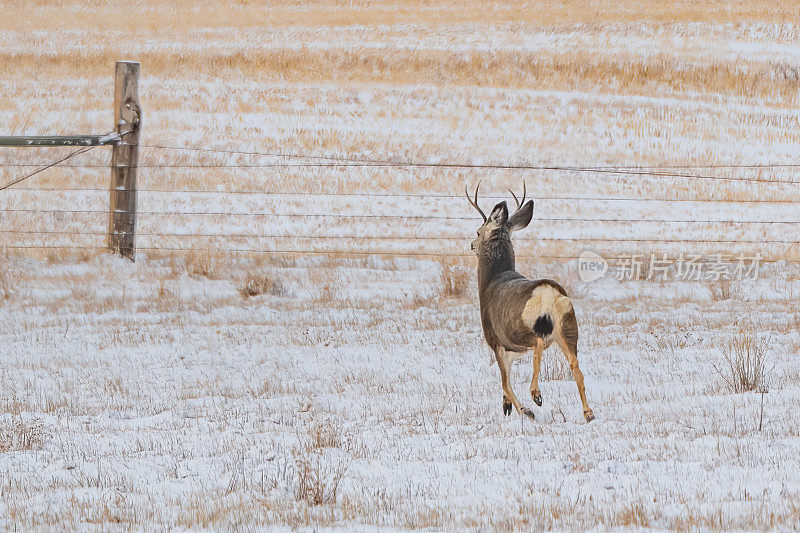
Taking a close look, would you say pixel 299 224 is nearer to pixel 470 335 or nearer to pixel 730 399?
pixel 470 335

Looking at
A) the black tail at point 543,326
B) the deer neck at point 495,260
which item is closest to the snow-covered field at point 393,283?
the black tail at point 543,326

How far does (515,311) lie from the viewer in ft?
19.0

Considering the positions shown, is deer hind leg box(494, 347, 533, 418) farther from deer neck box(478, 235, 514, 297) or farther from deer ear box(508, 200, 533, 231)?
deer ear box(508, 200, 533, 231)

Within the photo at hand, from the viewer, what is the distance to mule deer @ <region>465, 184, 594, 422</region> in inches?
221

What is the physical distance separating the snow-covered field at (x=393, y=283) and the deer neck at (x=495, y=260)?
0.76m

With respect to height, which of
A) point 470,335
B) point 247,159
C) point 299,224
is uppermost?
point 247,159

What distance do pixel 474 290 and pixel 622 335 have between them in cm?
243

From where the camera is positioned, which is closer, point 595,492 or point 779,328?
point 595,492

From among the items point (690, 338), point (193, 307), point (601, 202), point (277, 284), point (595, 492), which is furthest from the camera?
point (601, 202)

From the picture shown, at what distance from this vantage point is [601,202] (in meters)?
17.0

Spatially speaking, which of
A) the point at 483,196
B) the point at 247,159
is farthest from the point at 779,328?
the point at 247,159
